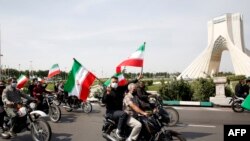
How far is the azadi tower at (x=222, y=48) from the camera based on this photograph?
62.8 m

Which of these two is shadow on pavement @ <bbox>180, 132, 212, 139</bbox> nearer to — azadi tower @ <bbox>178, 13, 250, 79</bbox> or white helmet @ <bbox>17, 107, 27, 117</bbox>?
white helmet @ <bbox>17, 107, 27, 117</bbox>

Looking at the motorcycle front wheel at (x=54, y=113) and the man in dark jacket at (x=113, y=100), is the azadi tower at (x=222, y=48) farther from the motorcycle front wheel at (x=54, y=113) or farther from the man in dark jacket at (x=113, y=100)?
the man in dark jacket at (x=113, y=100)

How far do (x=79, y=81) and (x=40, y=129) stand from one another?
9.08 feet

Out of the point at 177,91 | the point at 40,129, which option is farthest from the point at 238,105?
the point at 40,129

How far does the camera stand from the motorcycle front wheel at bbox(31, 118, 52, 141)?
7051 mm

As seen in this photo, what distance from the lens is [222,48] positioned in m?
69.4

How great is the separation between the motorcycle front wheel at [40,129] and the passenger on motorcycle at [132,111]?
6.10ft

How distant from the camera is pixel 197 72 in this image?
66625 mm

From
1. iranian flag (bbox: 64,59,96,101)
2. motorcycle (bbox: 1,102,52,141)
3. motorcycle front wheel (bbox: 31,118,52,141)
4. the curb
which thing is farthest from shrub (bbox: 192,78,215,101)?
motorcycle front wheel (bbox: 31,118,52,141)

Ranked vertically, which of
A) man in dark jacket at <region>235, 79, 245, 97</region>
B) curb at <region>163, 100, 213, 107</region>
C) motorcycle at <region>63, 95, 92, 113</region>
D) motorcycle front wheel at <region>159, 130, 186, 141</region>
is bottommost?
curb at <region>163, 100, 213, 107</region>

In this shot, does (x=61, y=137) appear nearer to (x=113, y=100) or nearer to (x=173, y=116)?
(x=113, y=100)

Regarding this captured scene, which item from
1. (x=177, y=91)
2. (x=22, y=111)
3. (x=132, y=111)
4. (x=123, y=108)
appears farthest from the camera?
(x=177, y=91)

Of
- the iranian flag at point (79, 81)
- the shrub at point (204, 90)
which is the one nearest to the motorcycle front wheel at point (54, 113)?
the iranian flag at point (79, 81)

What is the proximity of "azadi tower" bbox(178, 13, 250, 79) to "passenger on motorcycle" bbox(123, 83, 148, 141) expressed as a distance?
180 feet
